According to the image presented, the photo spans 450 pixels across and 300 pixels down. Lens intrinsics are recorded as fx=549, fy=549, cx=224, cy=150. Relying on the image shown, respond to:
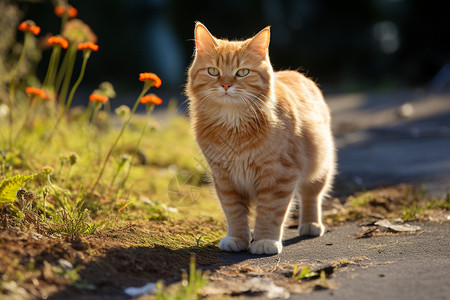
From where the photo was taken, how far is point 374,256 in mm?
2584

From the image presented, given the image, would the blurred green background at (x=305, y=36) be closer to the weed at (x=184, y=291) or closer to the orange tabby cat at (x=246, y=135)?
the orange tabby cat at (x=246, y=135)

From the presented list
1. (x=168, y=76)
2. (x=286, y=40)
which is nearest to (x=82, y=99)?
(x=168, y=76)

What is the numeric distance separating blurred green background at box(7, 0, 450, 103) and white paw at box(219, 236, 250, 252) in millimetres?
7415

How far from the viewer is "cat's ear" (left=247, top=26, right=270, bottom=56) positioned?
3039 millimetres

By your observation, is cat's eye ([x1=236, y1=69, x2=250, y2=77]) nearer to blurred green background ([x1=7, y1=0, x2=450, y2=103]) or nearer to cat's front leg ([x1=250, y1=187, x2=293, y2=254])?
cat's front leg ([x1=250, y1=187, x2=293, y2=254])

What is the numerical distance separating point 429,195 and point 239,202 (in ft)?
5.50

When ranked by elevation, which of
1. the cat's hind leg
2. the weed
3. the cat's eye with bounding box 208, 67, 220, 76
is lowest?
the weed

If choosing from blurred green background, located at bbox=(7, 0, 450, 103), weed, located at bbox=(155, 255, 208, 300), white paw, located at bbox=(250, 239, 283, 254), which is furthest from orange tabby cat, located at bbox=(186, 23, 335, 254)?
blurred green background, located at bbox=(7, 0, 450, 103)

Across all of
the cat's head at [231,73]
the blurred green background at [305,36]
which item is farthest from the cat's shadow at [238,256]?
the blurred green background at [305,36]

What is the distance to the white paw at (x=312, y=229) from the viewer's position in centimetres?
328

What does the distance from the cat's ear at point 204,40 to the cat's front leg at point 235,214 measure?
0.76 meters

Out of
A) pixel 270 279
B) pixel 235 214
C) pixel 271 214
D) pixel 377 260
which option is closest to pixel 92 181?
pixel 235 214

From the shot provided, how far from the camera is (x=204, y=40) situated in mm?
3076

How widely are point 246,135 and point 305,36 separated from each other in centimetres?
837
